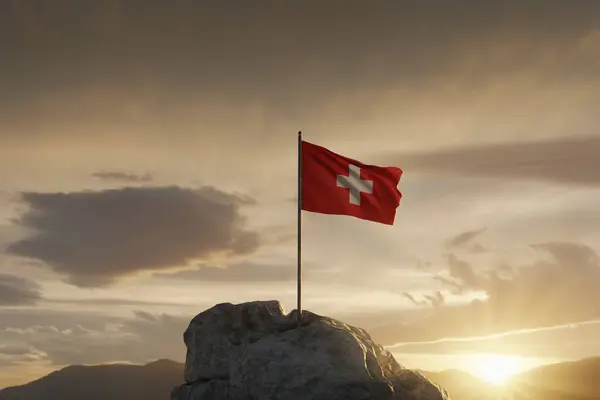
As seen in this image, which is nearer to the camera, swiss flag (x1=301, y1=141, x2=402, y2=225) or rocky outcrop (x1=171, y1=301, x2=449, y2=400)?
rocky outcrop (x1=171, y1=301, x2=449, y2=400)

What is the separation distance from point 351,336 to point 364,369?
142 centimetres

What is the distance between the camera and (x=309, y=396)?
2684 centimetres

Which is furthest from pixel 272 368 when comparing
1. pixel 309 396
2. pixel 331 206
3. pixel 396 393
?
pixel 331 206

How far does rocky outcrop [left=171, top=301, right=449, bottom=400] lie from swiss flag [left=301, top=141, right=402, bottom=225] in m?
4.00

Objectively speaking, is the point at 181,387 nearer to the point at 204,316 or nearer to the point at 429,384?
the point at 204,316

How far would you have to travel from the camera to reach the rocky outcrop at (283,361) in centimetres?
2706

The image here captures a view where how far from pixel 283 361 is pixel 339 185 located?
6715mm

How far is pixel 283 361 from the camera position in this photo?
27.6 meters

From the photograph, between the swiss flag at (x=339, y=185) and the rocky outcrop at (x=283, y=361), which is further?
the swiss flag at (x=339, y=185)

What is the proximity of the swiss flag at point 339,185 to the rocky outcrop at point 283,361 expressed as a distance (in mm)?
3997

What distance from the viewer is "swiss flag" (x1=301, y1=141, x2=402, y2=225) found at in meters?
30.2

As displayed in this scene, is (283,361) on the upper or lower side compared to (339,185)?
lower

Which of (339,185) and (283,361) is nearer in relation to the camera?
(283,361)

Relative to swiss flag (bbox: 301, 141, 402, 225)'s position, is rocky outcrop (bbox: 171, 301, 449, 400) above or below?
below
